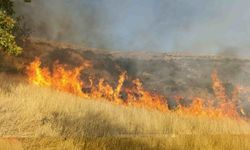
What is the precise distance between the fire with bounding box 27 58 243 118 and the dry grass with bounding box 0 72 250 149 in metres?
1.83

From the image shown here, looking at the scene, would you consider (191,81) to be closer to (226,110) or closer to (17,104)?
(226,110)

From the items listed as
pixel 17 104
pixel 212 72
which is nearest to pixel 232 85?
pixel 212 72

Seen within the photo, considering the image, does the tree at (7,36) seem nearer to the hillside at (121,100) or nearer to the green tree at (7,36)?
the green tree at (7,36)

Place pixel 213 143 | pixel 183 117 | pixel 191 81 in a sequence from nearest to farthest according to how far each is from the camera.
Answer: pixel 213 143 → pixel 183 117 → pixel 191 81

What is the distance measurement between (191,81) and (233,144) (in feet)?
40.6

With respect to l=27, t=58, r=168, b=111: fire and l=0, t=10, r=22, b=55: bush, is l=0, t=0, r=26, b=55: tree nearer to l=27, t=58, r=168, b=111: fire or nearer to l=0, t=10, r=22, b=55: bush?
l=0, t=10, r=22, b=55: bush

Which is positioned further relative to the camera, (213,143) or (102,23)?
(102,23)

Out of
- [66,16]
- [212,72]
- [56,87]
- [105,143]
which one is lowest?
[105,143]

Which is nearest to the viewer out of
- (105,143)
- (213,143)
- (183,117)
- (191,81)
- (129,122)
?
(105,143)

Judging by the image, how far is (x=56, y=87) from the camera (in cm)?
2158

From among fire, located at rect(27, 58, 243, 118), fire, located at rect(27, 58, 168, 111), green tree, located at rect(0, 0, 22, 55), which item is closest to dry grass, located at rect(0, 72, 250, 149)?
fire, located at rect(27, 58, 168, 111)

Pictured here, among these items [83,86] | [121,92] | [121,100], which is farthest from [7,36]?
[121,92]

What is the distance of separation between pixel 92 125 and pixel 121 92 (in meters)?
7.91

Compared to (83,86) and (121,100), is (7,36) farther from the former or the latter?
(121,100)
